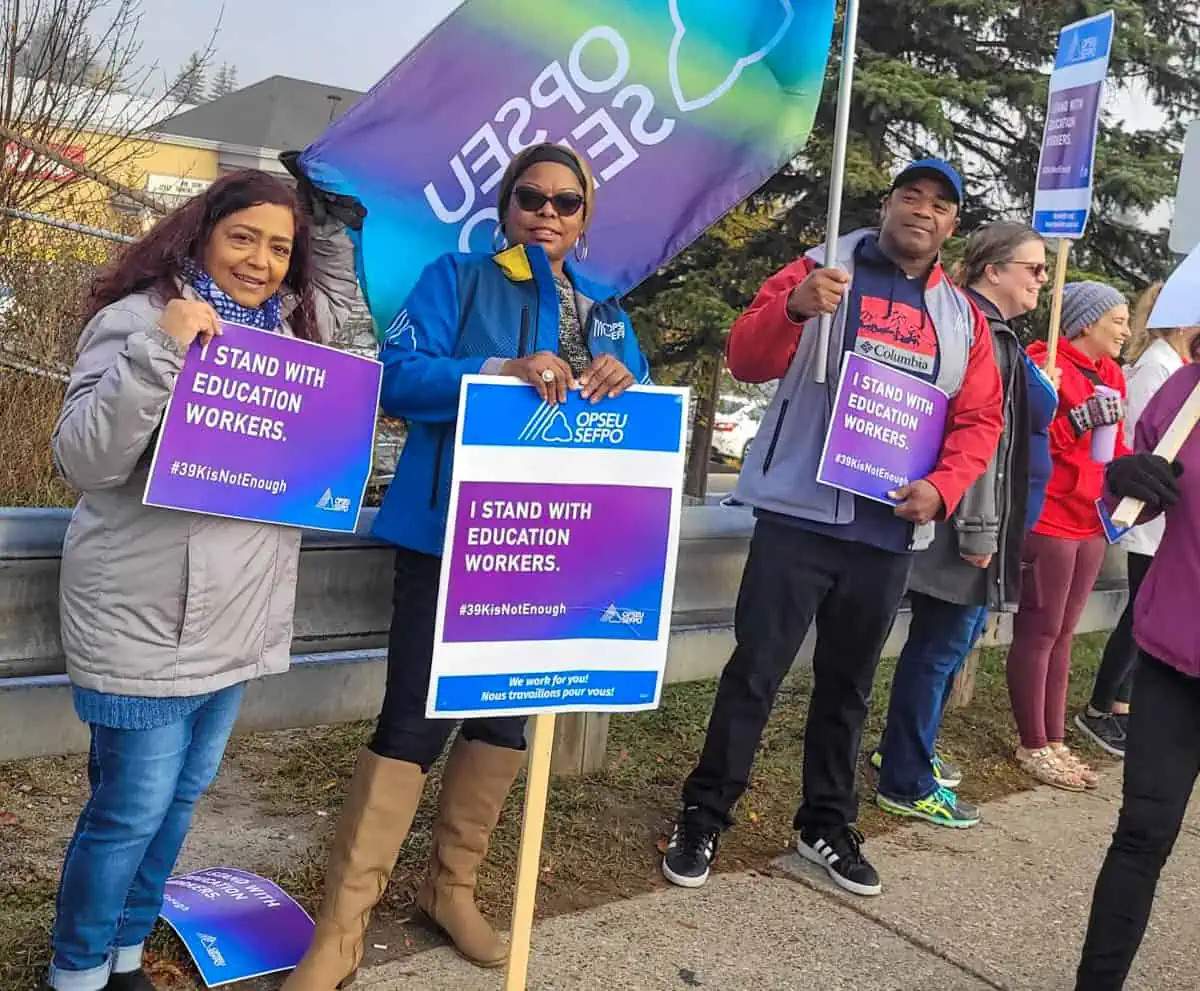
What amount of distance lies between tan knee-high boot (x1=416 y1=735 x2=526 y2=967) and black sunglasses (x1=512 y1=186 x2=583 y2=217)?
1337 mm

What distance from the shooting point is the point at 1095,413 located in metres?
4.89

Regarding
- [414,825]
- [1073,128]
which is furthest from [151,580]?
[1073,128]

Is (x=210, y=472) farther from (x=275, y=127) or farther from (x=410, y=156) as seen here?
(x=275, y=127)

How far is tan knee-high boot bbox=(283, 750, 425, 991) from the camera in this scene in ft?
9.31

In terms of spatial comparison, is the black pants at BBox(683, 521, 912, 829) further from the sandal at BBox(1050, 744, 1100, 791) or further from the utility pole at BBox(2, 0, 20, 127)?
the utility pole at BBox(2, 0, 20, 127)

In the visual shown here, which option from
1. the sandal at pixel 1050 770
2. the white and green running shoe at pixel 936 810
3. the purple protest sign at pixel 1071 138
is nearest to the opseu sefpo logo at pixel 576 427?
the white and green running shoe at pixel 936 810

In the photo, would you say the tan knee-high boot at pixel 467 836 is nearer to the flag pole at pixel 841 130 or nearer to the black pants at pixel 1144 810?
the black pants at pixel 1144 810

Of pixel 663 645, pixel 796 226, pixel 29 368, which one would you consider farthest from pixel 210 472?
pixel 796 226

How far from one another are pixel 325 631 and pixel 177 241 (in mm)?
1354

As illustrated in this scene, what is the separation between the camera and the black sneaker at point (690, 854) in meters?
3.78

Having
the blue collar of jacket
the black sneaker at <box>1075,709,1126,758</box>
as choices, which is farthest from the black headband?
the black sneaker at <box>1075,709,1126,758</box>

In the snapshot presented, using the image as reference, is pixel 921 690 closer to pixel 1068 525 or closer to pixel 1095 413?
pixel 1068 525

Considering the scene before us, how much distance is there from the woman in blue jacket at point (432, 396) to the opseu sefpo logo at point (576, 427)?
0.24ft

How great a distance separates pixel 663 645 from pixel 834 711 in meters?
1.30
